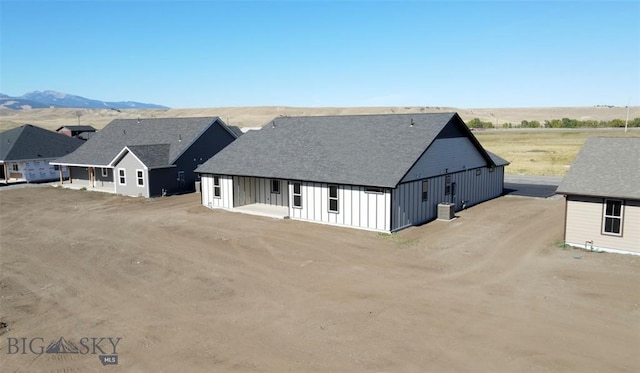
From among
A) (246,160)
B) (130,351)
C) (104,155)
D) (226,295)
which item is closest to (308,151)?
(246,160)

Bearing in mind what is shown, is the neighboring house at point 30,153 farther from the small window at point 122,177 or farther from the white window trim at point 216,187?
the white window trim at point 216,187

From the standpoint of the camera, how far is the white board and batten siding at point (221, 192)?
102 ft

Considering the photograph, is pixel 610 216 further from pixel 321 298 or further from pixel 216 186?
pixel 216 186

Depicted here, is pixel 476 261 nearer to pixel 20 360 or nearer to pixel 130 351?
pixel 130 351

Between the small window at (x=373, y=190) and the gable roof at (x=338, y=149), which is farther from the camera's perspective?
the gable roof at (x=338, y=149)

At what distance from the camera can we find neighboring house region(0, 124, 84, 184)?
4719cm

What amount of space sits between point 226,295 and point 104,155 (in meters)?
31.8

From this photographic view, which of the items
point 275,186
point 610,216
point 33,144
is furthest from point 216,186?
point 33,144

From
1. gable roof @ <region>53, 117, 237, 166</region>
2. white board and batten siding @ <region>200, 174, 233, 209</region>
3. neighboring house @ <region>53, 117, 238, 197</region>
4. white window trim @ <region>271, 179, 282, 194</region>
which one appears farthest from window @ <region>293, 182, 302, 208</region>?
gable roof @ <region>53, 117, 237, 166</region>

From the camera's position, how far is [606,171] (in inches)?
817

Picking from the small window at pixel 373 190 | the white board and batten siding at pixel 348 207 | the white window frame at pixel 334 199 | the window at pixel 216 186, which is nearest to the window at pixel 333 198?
the white window frame at pixel 334 199

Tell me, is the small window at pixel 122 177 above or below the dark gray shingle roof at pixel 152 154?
below

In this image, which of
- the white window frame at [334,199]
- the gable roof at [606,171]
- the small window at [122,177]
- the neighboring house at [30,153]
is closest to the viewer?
the gable roof at [606,171]

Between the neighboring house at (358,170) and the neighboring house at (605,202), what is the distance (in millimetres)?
7333
